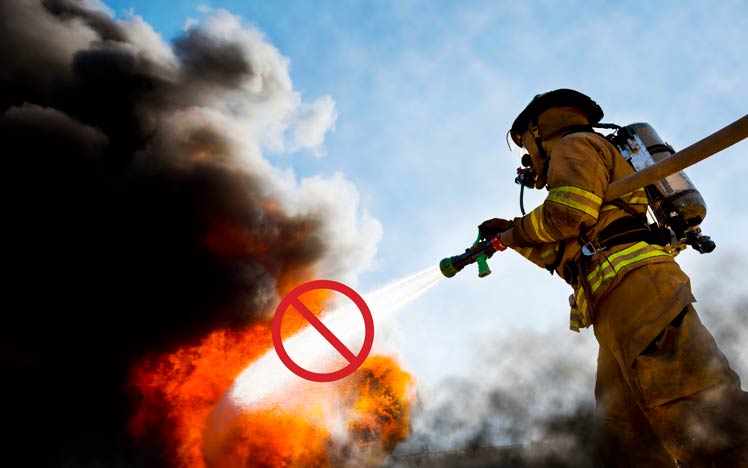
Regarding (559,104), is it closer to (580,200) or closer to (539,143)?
(539,143)

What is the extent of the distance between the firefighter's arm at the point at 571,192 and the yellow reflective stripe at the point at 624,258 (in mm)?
249

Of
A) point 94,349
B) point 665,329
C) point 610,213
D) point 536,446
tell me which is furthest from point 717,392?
point 94,349

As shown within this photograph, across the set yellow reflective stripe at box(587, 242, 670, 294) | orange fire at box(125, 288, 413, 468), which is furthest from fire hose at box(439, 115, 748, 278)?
orange fire at box(125, 288, 413, 468)

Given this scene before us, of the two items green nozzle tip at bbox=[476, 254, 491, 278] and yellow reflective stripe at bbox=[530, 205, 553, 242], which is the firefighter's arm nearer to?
yellow reflective stripe at bbox=[530, 205, 553, 242]

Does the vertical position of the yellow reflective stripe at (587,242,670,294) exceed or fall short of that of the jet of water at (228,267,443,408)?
it falls short

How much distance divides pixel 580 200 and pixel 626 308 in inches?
26.7

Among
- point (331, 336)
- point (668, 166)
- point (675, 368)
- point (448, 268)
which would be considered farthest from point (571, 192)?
point (331, 336)

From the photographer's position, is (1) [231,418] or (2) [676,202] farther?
(1) [231,418]

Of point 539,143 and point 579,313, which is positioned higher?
point 539,143

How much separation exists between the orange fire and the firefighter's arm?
615 inches

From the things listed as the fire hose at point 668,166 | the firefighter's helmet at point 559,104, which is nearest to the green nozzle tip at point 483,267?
the fire hose at point 668,166

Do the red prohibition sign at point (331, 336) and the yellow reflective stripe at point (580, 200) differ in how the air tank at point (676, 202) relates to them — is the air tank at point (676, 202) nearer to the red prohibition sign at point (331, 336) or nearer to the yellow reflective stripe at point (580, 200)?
the yellow reflective stripe at point (580, 200)

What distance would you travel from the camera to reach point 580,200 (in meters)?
2.46

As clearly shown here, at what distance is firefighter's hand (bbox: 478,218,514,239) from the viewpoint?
3336mm
